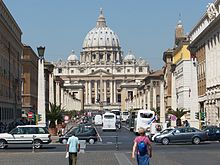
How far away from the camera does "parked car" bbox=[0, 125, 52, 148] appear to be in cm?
4081

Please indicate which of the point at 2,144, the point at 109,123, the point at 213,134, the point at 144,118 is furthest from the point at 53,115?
the point at 109,123

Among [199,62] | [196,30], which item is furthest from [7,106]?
[196,30]

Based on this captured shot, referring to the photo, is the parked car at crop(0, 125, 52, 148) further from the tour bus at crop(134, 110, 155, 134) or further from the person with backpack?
the tour bus at crop(134, 110, 155, 134)

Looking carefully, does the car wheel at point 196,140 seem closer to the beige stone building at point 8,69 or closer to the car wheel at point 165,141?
the car wheel at point 165,141

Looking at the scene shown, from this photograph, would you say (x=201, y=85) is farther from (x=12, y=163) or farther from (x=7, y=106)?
(x=12, y=163)

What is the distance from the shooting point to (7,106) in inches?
3031

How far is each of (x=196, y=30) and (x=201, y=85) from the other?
13783 millimetres

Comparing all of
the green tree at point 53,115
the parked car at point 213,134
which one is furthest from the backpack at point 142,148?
the green tree at point 53,115

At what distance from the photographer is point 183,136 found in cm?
4466

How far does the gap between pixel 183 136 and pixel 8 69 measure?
127ft

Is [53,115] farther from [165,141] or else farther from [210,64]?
[210,64]

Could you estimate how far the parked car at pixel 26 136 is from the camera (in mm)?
40812

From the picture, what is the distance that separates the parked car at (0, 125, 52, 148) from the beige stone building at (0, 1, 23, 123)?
1157 inches

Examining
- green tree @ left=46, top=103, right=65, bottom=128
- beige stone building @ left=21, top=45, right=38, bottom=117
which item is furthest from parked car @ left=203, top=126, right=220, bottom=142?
beige stone building @ left=21, top=45, right=38, bottom=117
